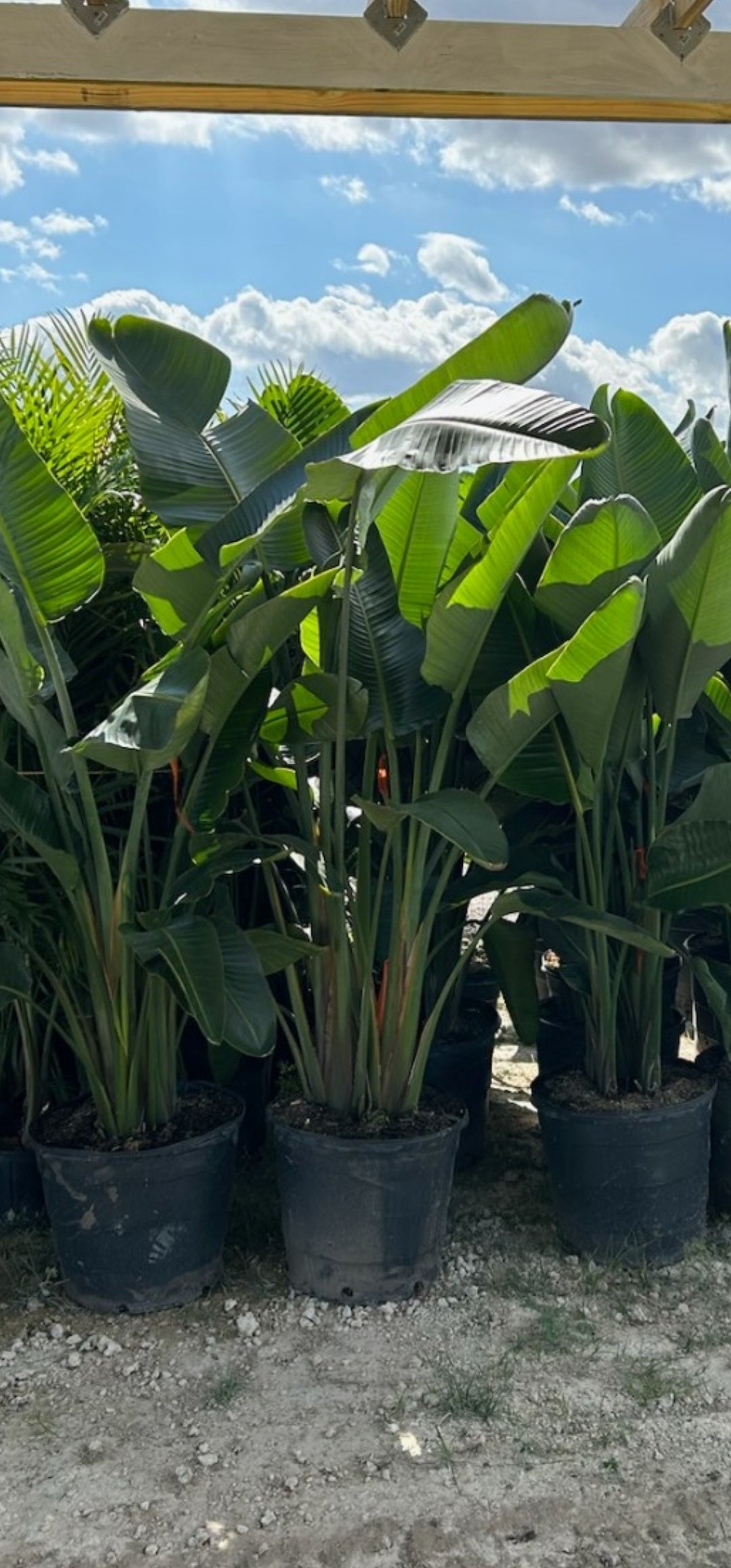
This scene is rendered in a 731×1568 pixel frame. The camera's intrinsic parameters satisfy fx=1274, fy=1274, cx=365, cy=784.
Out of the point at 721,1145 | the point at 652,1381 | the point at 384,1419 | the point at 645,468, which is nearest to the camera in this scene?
the point at 384,1419

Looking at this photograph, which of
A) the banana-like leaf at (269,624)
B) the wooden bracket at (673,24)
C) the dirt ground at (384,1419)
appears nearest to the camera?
the dirt ground at (384,1419)

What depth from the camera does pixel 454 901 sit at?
2.45 metres

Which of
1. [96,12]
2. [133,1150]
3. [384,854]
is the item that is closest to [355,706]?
[384,854]

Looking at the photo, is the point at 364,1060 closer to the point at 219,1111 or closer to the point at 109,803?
the point at 219,1111

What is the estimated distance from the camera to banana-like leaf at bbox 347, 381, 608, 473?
1.34m

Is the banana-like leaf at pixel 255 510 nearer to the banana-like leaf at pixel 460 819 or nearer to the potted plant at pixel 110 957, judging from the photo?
the potted plant at pixel 110 957

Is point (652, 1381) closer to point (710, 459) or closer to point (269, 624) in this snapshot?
point (269, 624)

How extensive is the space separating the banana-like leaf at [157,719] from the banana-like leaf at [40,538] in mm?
274

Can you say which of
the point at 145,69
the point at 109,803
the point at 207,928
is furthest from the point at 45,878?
the point at 145,69

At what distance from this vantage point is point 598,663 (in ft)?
6.64

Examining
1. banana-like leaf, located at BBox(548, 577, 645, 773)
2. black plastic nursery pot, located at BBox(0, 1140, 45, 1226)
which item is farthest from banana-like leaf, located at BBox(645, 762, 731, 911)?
black plastic nursery pot, located at BBox(0, 1140, 45, 1226)

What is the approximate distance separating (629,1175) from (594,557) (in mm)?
1190

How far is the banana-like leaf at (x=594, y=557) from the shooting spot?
208cm

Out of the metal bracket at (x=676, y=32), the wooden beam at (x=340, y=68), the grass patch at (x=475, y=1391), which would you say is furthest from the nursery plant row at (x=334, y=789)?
the metal bracket at (x=676, y=32)
